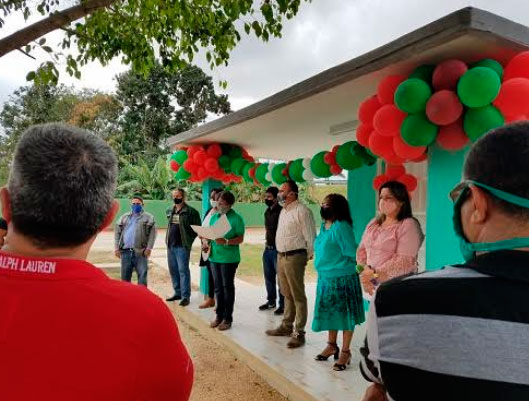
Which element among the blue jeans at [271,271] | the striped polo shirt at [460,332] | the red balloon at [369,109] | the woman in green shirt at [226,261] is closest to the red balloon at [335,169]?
the woman in green shirt at [226,261]

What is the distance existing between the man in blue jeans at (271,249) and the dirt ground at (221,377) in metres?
1.32

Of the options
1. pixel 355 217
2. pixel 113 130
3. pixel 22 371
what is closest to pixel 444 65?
pixel 22 371

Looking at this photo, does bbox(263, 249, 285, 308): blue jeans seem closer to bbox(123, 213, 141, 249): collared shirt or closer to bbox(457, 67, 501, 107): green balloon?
bbox(123, 213, 141, 249): collared shirt

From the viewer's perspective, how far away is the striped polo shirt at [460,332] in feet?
2.97

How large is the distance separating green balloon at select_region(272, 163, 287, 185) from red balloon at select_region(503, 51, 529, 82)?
3.76m

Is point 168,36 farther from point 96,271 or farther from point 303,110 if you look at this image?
point 96,271

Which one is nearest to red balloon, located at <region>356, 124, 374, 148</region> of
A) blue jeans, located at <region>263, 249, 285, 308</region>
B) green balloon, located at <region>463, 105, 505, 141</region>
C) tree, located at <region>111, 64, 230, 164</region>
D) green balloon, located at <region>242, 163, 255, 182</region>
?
green balloon, located at <region>463, 105, 505, 141</region>

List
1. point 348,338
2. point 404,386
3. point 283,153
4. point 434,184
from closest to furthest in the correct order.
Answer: point 404,386
point 434,184
point 348,338
point 283,153

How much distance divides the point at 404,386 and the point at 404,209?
111 inches

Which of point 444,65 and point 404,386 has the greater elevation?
point 444,65

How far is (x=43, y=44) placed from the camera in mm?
3670

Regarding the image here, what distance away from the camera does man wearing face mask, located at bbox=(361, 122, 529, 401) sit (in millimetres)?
910

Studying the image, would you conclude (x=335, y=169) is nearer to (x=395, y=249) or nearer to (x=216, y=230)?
(x=216, y=230)

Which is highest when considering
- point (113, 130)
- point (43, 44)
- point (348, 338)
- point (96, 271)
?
point (113, 130)
